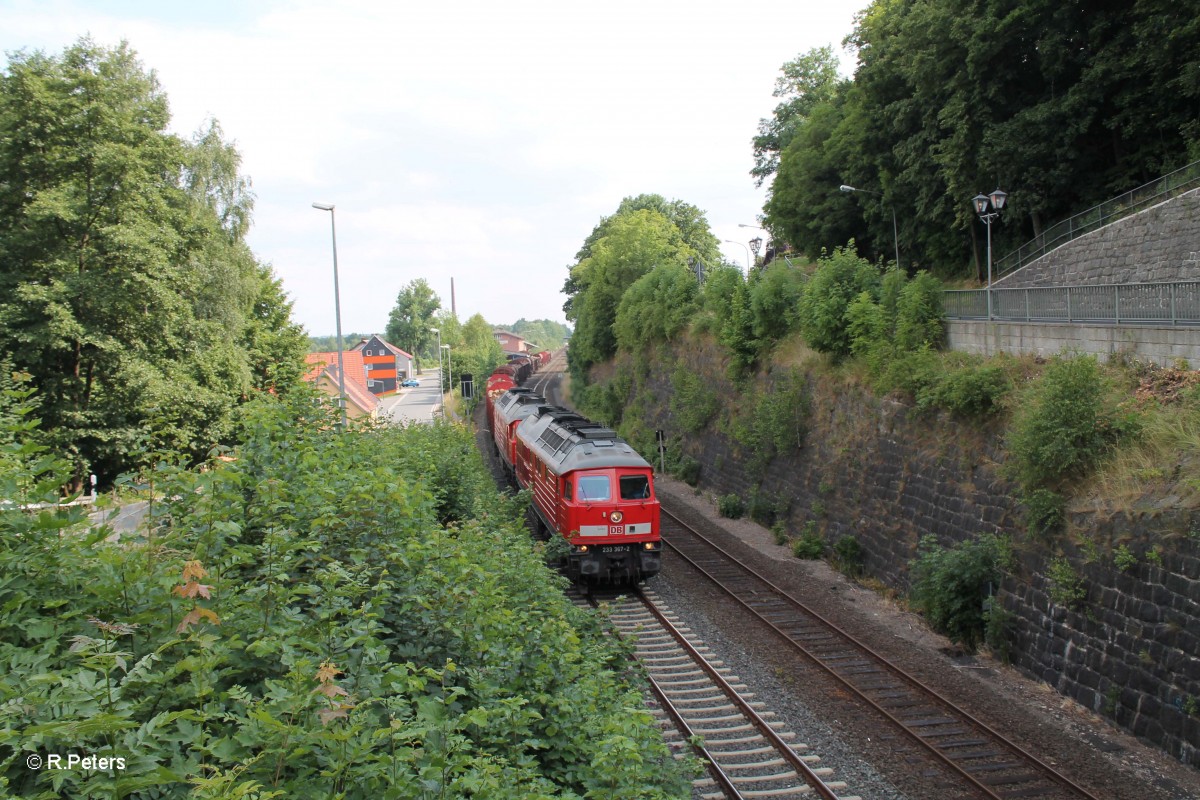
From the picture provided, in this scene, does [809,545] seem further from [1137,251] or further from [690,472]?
[1137,251]

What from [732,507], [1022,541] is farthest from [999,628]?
[732,507]

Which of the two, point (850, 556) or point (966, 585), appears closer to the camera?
point (966, 585)

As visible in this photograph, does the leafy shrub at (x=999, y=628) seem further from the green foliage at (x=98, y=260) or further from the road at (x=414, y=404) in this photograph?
the road at (x=414, y=404)

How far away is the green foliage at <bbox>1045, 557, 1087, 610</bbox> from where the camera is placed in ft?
37.2

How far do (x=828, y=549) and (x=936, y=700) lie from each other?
8.43 meters

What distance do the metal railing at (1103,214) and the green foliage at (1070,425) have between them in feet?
30.4

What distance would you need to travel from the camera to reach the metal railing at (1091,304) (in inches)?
485

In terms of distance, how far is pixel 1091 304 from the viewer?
14.0m

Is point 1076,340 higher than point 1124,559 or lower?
higher

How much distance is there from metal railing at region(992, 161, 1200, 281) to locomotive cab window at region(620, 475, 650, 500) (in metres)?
14.1

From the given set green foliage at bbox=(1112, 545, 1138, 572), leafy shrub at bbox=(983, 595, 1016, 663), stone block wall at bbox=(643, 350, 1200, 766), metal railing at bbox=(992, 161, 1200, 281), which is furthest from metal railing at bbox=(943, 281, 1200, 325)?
metal railing at bbox=(992, 161, 1200, 281)

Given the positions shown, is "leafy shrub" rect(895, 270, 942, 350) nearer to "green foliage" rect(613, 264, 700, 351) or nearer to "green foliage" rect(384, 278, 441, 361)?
"green foliage" rect(613, 264, 700, 351)

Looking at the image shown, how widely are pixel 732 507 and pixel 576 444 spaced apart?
8.68 metres

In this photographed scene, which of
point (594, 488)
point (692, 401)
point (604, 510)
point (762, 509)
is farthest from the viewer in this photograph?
point (692, 401)
